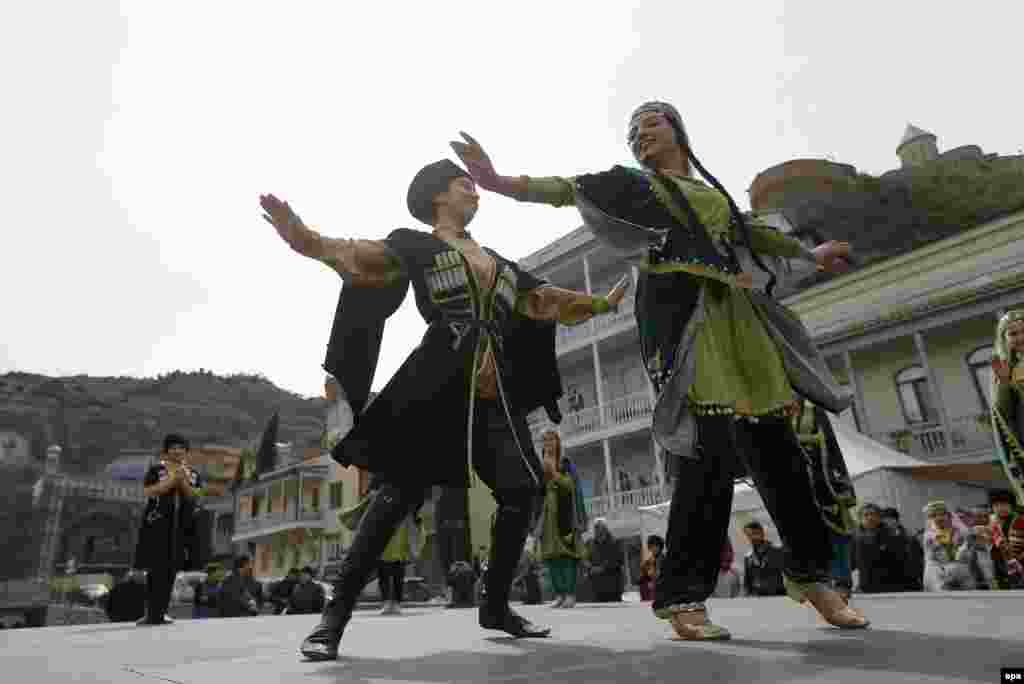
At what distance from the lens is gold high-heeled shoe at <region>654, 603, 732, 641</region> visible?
231 cm

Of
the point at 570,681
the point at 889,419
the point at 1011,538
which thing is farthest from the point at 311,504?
the point at 570,681

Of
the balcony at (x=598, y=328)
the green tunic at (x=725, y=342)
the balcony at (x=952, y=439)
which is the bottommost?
the green tunic at (x=725, y=342)

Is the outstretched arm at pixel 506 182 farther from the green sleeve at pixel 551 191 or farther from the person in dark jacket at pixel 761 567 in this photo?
the person in dark jacket at pixel 761 567

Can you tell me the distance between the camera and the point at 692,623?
7.82ft

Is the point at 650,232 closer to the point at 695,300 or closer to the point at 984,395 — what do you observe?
the point at 695,300

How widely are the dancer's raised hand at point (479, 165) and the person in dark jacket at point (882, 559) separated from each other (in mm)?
6921

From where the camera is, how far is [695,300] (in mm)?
2783

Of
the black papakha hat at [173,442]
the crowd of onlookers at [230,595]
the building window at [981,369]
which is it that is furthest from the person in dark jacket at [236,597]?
the building window at [981,369]

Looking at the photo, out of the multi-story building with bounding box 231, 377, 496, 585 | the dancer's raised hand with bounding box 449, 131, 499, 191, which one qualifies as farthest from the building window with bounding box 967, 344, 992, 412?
the multi-story building with bounding box 231, 377, 496, 585

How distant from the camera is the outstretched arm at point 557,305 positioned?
333cm

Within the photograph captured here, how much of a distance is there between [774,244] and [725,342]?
66 cm

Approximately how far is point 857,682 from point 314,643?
1.71m

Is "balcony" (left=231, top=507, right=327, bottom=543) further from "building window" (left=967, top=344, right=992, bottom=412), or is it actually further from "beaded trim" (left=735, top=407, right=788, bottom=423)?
"beaded trim" (left=735, top=407, right=788, bottom=423)

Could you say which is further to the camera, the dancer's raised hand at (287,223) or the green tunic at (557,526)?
the green tunic at (557,526)
